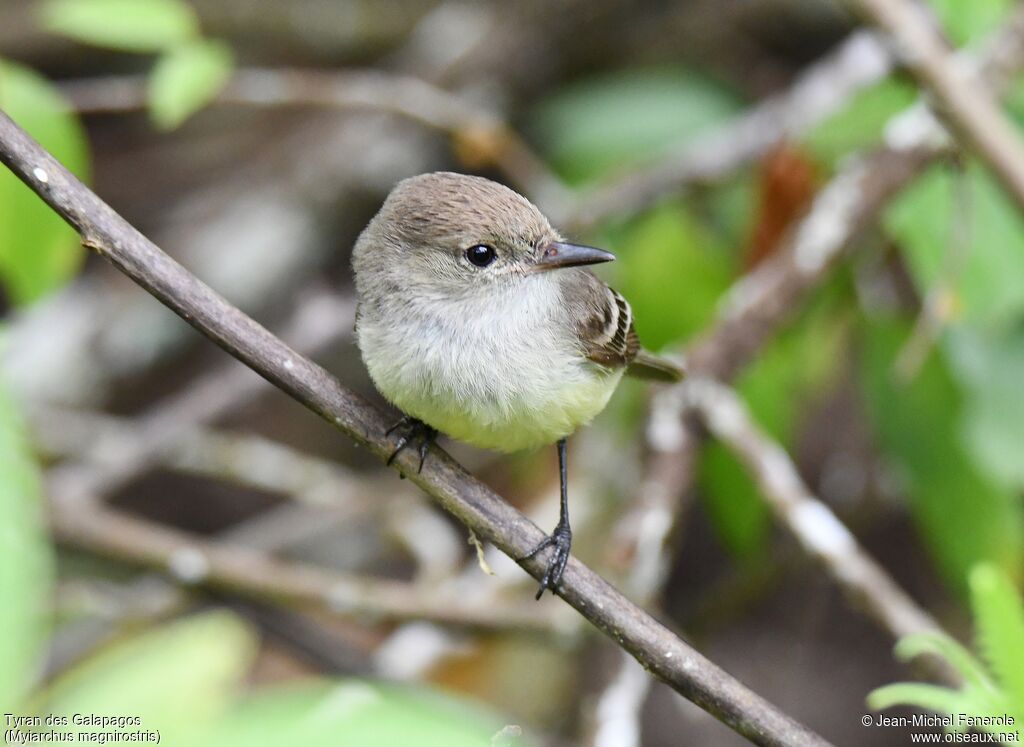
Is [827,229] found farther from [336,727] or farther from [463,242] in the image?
[336,727]

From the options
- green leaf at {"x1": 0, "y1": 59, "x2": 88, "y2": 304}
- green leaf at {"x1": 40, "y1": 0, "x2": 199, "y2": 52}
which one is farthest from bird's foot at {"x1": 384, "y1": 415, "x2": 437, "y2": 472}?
green leaf at {"x1": 40, "y1": 0, "x2": 199, "y2": 52}

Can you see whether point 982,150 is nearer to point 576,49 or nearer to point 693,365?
point 693,365

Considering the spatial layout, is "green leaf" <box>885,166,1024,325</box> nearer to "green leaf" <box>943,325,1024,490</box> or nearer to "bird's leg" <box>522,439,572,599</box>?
"green leaf" <box>943,325,1024,490</box>

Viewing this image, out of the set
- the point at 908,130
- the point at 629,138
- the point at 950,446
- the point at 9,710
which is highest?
the point at 629,138

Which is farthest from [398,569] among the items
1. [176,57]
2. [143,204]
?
[176,57]

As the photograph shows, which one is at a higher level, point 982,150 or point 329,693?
point 982,150

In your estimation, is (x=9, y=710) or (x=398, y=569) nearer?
(x=9, y=710)

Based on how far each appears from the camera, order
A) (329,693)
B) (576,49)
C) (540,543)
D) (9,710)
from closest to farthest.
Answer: (9,710) < (329,693) < (540,543) < (576,49)
